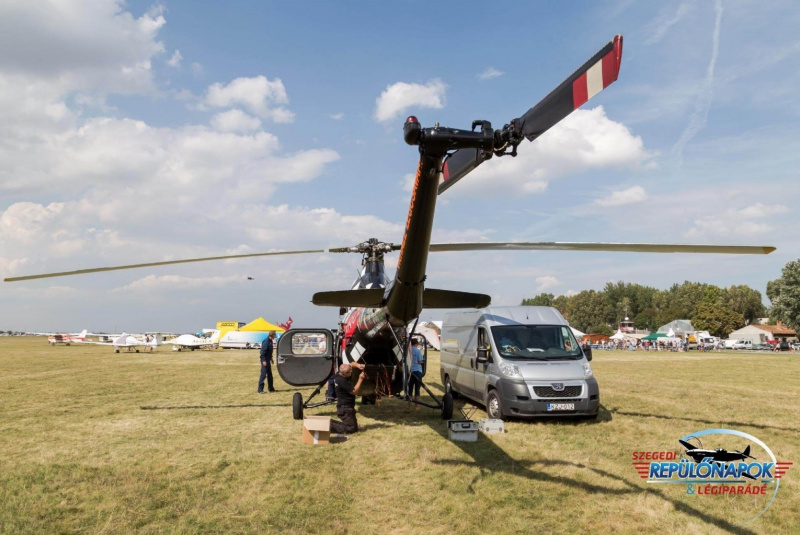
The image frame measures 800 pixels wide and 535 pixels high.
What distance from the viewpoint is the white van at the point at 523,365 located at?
9062 millimetres

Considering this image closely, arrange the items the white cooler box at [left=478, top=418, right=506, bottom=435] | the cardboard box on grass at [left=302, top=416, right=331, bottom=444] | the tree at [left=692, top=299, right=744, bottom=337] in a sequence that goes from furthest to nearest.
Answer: the tree at [left=692, top=299, right=744, bottom=337]
the white cooler box at [left=478, top=418, right=506, bottom=435]
the cardboard box on grass at [left=302, top=416, right=331, bottom=444]

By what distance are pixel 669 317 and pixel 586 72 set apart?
12320 cm

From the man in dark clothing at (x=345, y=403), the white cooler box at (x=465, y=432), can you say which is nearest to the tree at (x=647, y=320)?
the white cooler box at (x=465, y=432)

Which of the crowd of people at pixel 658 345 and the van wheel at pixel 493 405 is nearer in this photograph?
the van wheel at pixel 493 405

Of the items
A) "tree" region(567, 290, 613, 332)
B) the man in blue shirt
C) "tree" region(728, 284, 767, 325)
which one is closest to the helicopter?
the man in blue shirt

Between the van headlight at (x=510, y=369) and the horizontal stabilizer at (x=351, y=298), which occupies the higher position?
the horizontal stabilizer at (x=351, y=298)

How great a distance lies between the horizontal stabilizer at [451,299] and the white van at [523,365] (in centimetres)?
178

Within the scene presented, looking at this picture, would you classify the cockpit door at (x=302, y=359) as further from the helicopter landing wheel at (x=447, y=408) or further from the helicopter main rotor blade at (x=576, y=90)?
the helicopter main rotor blade at (x=576, y=90)

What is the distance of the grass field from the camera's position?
4.73 metres

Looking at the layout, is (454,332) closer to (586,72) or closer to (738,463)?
(738,463)

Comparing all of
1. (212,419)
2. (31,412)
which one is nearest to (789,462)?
(212,419)

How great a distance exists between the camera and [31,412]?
10844mm

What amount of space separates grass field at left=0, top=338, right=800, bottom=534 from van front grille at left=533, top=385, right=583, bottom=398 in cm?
56

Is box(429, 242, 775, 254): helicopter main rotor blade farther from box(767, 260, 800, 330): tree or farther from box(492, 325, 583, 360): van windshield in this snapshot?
box(767, 260, 800, 330): tree
